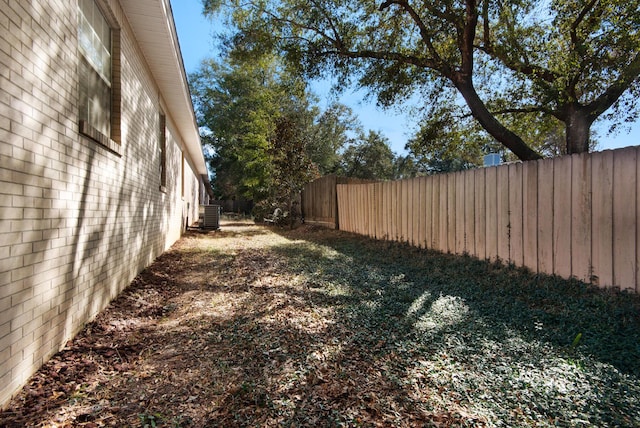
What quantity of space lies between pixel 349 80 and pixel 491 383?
865 cm

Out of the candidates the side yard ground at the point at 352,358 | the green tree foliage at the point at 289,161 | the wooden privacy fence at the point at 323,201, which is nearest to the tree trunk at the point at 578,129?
the side yard ground at the point at 352,358

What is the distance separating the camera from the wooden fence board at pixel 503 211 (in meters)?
4.87

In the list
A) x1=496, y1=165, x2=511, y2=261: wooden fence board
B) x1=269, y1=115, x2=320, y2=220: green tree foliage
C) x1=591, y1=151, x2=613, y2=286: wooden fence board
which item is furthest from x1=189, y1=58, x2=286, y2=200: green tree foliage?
x1=591, y1=151, x2=613, y2=286: wooden fence board

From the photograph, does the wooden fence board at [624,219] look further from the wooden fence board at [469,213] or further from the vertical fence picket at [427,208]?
the vertical fence picket at [427,208]

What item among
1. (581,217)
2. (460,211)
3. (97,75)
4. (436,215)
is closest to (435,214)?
(436,215)

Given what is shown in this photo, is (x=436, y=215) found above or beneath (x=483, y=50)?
beneath

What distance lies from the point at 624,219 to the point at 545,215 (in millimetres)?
A: 884

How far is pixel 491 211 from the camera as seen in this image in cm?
516

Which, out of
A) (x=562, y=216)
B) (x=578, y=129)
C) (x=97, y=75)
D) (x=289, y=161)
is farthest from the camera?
(x=289, y=161)

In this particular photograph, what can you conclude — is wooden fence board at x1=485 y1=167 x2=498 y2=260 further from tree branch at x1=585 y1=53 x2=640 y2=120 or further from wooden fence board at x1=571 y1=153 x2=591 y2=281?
tree branch at x1=585 y1=53 x2=640 y2=120

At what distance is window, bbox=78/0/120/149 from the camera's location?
3160 mm

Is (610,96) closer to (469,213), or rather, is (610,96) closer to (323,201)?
(469,213)

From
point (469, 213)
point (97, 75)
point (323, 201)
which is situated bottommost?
point (469, 213)

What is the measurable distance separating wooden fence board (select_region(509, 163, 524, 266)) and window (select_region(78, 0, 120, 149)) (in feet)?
16.8
